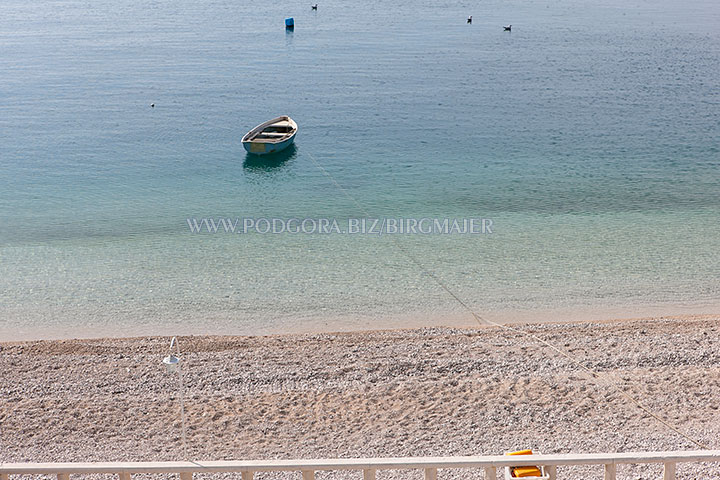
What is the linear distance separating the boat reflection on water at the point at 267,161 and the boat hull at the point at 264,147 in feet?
0.77

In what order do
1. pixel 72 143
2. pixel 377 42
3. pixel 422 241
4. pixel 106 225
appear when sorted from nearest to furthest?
1. pixel 422 241
2. pixel 106 225
3. pixel 72 143
4. pixel 377 42

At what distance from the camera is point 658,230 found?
18.7 m

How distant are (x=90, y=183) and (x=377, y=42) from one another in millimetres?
27801

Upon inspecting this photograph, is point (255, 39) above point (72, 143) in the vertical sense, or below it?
above

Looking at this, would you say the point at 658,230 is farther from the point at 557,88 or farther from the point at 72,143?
the point at 72,143

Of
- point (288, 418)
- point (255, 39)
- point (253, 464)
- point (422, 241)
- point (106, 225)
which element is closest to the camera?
point (253, 464)

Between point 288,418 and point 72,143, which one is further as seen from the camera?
point 72,143

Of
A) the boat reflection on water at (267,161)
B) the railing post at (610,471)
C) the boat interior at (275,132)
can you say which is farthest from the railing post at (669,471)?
the boat interior at (275,132)

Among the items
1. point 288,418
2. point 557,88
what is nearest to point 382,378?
point 288,418

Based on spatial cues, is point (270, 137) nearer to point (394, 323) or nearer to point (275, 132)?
point (275, 132)

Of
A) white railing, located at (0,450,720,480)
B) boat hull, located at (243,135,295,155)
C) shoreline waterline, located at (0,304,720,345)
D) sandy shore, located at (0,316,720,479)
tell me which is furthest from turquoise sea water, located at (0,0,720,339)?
white railing, located at (0,450,720,480)

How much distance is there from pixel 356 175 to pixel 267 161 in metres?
3.54

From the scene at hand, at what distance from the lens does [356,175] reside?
79.6ft

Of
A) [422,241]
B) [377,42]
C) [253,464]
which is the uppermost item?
[377,42]
